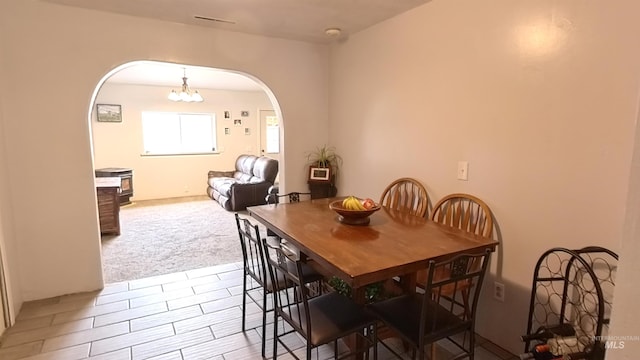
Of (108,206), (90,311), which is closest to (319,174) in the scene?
(90,311)

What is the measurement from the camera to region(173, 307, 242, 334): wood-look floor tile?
2475 mm

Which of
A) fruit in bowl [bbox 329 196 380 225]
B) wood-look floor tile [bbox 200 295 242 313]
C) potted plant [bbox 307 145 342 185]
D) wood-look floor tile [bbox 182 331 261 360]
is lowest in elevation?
wood-look floor tile [bbox 182 331 261 360]

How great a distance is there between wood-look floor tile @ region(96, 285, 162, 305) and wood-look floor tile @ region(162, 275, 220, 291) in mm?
75

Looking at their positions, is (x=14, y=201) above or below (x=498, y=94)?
below

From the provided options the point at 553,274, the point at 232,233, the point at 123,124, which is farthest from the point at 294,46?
the point at 123,124

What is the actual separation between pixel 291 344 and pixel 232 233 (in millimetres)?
2703

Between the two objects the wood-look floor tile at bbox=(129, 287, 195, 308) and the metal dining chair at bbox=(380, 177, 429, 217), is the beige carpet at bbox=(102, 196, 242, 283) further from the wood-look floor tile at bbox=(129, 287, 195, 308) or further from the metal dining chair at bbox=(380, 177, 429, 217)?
the metal dining chair at bbox=(380, 177, 429, 217)

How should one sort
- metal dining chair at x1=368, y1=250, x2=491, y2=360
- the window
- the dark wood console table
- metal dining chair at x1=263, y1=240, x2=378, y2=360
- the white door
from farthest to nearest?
the white door < the window < the dark wood console table < metal dining chair at x1=263, y1=240, x2=378, y2=360 < metal dining chair at x1=368, y1=250, x2=491, y2=360

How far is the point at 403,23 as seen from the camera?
2.88 meters

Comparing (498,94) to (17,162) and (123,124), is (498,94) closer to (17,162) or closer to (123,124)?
(17,162)

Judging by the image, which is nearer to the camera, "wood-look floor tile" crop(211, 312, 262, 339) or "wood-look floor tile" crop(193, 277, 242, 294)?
"wood-look floor tile" crop(211, 312, 262, 339)

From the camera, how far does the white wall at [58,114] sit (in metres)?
2.62

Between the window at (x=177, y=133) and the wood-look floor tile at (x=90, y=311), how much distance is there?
5.03 meters

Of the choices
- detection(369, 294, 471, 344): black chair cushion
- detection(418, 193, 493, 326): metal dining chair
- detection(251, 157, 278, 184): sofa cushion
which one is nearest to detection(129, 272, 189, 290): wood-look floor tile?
A: detection(369, 294, 471, 344): black chair cushion
